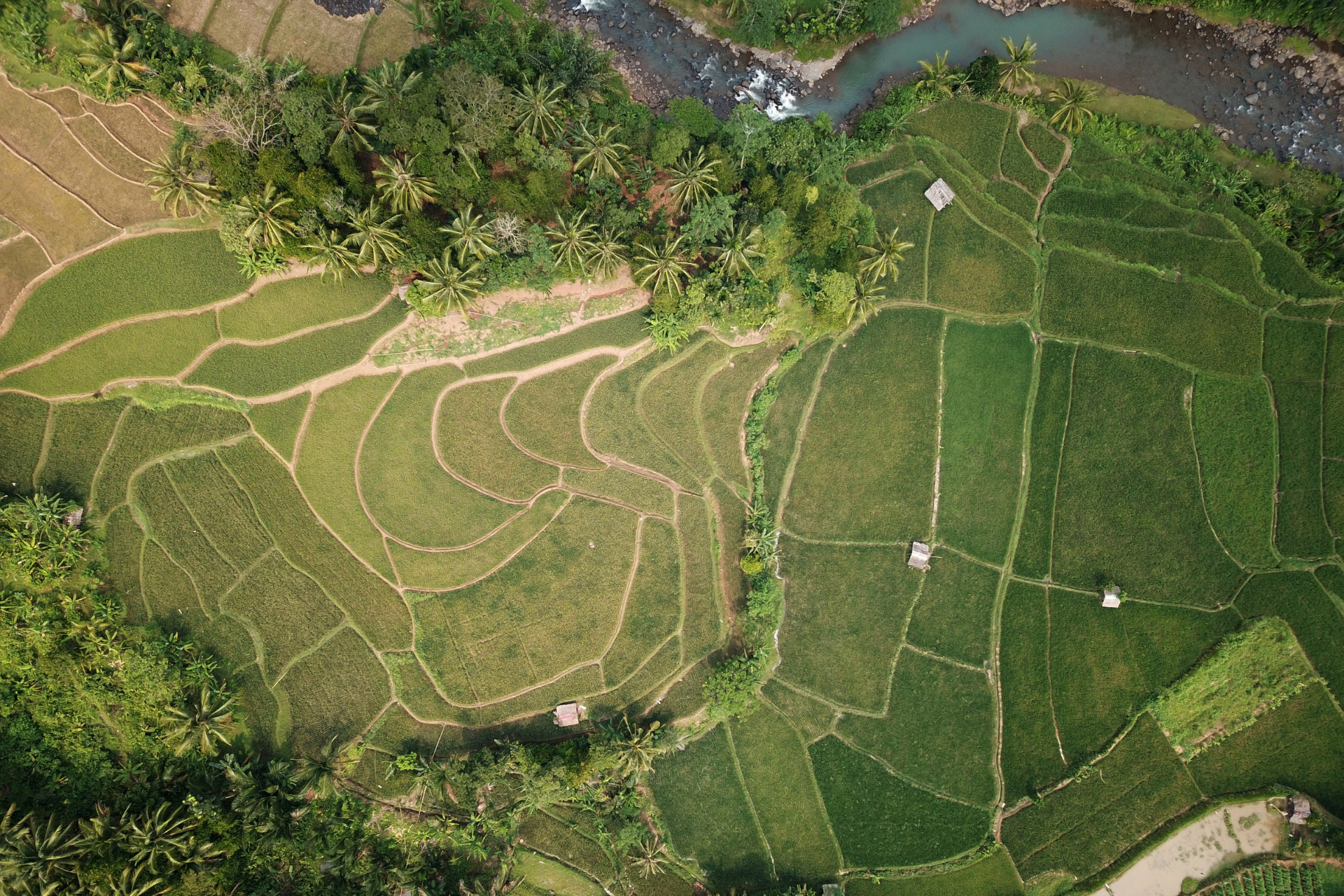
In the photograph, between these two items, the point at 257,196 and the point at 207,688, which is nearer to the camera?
the point at 257,196

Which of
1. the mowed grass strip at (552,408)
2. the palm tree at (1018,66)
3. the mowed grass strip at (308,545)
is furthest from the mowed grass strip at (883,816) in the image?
the palm tree at (1018,66)

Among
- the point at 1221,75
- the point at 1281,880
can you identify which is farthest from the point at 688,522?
the point at 1221,75

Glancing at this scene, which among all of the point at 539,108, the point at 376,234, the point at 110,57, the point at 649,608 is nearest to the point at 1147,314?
the point at 649,608

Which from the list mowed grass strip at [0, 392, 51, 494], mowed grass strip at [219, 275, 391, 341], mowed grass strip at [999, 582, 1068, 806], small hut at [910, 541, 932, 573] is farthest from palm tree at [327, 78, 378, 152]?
mowed grass strip at [999, 582, 1068, 806]

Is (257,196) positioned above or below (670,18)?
below

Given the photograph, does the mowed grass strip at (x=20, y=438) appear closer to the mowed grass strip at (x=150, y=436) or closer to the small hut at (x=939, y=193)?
the mowed grass strip at (x=150, y=436)

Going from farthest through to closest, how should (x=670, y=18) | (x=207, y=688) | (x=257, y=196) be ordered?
1. (x=670, y=18)
2. (x=207, y=688)
3. (x=257, y=196)

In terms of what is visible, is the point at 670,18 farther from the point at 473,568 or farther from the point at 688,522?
the point at 473,568
